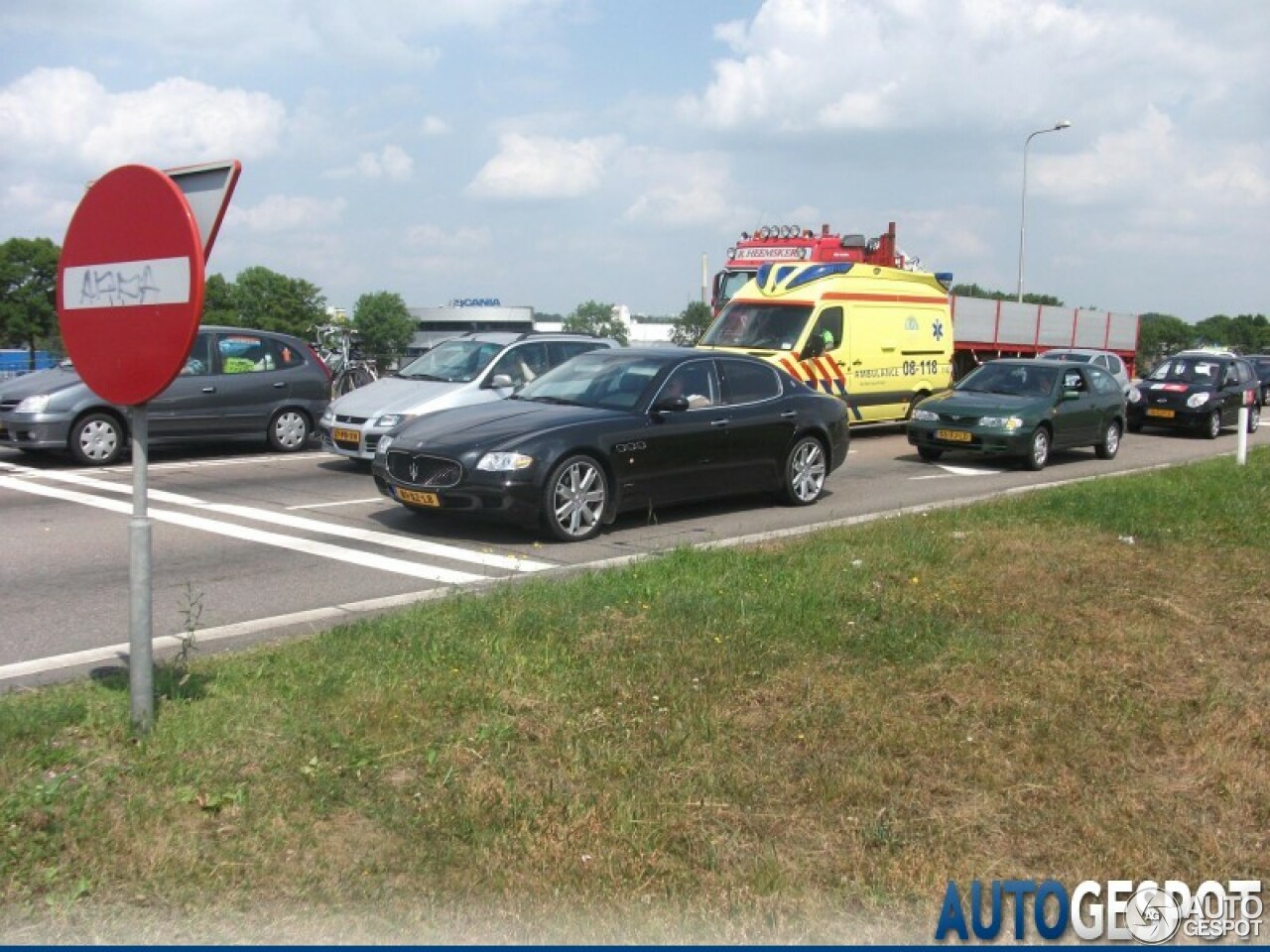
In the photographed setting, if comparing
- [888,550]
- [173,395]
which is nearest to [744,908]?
[888,550]

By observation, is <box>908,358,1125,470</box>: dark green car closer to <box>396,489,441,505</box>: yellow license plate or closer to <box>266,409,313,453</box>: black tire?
<box>266,409,313,453</box>: black tire

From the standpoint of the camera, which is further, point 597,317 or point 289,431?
point 597,317

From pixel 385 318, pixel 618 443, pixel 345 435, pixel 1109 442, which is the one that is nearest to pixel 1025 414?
pixel 1109 442

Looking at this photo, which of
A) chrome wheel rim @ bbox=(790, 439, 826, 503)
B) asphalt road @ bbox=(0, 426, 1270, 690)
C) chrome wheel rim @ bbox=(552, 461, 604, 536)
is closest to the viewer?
asphalt road @ bbox=(0, 426, 1270, 690)

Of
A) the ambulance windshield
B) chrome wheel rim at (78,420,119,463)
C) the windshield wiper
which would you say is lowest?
chrome wheel rim at (78,420,119,463)

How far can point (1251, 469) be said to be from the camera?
46.0 ft

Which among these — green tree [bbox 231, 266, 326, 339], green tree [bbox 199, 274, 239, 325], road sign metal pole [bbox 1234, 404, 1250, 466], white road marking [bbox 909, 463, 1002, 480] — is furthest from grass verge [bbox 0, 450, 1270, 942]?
green tree [bbox 231, 266, 326, 339]

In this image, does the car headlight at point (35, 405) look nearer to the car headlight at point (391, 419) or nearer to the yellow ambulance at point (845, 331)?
the car headlight at point (391, 419)

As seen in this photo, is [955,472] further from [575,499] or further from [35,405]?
[35,405]

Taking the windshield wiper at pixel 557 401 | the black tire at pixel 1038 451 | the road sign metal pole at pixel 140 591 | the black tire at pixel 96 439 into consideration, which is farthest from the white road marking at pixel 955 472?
the road sign metal pole at pixel 140 591

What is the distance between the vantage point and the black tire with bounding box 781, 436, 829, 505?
40.9ft

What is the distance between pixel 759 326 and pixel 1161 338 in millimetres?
42322

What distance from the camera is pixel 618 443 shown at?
10586 mm

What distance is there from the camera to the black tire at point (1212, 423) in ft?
77.8
